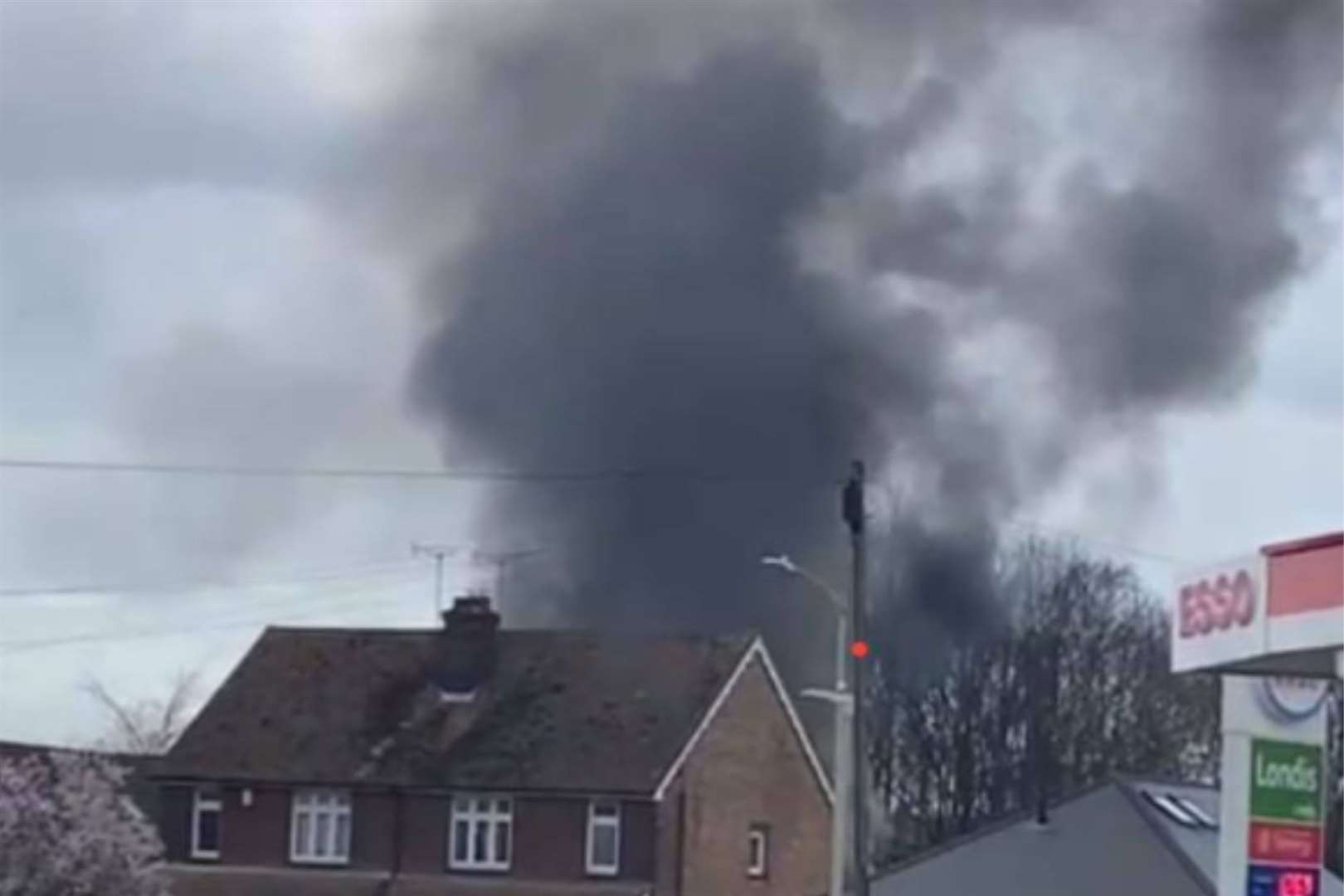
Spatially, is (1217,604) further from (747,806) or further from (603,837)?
(747,806)

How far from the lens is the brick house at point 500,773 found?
56219 mm

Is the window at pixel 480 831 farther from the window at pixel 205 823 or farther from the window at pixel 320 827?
the window at pixel 205 823

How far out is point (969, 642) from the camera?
75625mm

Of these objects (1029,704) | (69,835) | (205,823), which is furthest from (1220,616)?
(1029,704)

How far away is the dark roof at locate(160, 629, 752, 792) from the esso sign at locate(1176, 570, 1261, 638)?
32.7 m

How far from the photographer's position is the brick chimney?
2334 inches

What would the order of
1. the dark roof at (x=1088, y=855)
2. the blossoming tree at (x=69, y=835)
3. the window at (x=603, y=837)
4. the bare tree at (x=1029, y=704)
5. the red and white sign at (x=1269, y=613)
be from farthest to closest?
the bare tree at (x=1029, y=704) < the window at (x=603, y=837) < the blossoming tree at (x=69, y=835) < the dark roof at (x=1088, y=855) < the red and white sign at (x=1269, y=613)

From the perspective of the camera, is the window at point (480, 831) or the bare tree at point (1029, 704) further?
the bare tree at point (1029, 704)

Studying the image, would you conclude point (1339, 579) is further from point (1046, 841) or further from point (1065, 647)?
point (1065, 647)

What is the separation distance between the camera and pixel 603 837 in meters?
56.2

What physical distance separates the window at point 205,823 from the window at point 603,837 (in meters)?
7.35

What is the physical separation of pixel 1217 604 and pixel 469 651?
37.7 metres

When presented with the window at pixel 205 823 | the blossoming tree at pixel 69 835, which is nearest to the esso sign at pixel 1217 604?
the blossoming tree at pixel 69 835

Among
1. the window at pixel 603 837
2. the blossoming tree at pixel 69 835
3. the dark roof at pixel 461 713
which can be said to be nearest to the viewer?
the blossoming tree at pixel 69 835
